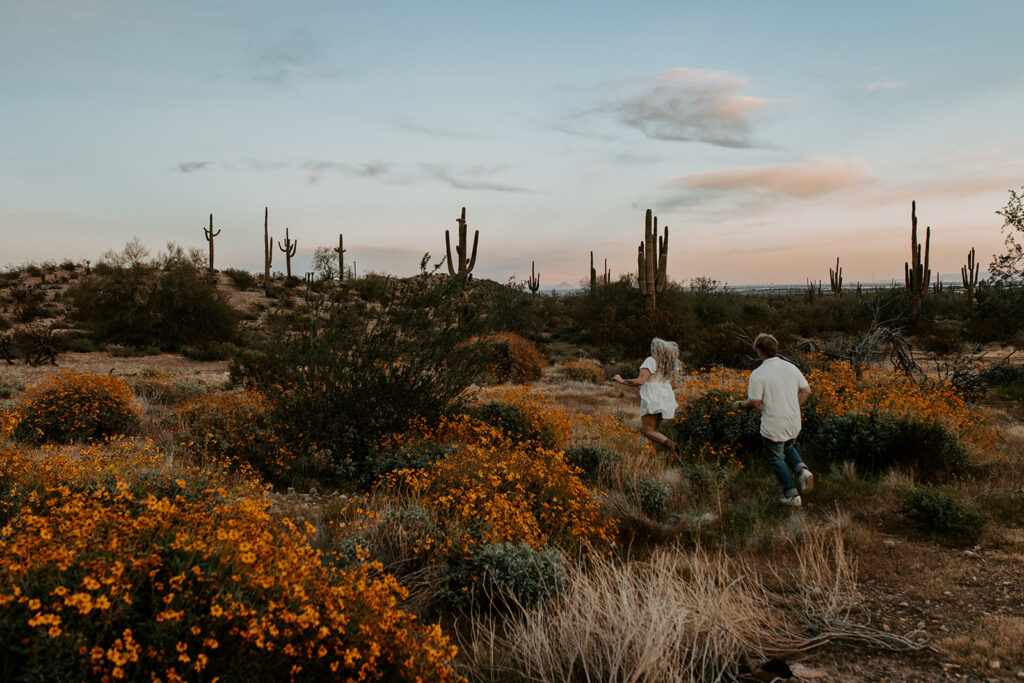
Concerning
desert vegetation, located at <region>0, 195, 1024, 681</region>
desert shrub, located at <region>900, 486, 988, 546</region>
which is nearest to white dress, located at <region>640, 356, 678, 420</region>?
desert vegetation, located at <region>0, 195, 1024, 681</region>

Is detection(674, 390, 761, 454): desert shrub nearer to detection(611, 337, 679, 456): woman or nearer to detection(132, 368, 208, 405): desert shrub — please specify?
detection(611, 337, 679, 456): woman

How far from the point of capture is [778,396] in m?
6.52

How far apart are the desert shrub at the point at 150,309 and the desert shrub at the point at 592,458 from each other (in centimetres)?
1901

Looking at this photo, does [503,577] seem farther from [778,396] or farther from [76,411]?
[76,411]

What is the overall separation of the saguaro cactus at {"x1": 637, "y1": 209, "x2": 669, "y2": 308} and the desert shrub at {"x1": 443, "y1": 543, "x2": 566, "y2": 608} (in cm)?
2075

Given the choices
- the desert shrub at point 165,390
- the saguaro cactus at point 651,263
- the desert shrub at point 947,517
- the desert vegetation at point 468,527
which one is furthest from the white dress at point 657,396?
the saguaro cactus at point 651,263

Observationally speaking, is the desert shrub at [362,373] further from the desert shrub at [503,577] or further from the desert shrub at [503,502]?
the desert shrub at [503,577]

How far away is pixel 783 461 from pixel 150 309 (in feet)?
74.0

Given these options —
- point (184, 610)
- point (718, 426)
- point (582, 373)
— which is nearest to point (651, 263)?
point (582, 373)

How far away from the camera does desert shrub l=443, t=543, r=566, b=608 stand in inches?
162

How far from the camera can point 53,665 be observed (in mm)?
2029

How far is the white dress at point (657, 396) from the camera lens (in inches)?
316

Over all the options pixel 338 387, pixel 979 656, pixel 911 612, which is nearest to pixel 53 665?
pixel 979 656

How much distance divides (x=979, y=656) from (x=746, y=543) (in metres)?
1.91
